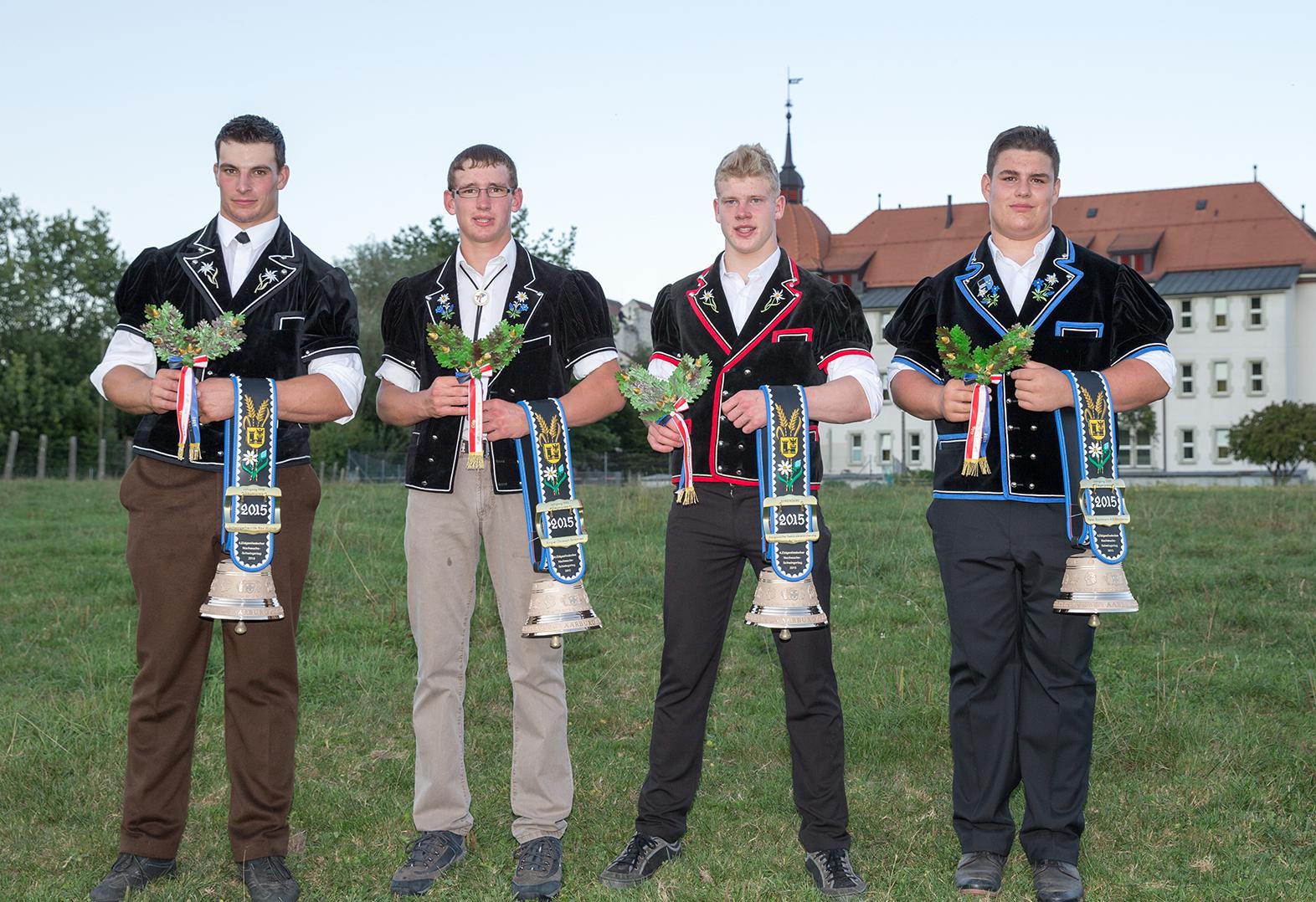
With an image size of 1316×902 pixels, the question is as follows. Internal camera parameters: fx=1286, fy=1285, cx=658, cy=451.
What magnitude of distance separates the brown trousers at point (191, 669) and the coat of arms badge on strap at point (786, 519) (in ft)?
6.22

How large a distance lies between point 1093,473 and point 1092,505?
157mm

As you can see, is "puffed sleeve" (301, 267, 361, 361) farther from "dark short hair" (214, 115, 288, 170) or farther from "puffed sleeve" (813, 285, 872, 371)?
"puffed sleeve" (813, 285, 872, 371)

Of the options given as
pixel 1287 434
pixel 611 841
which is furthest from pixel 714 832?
pixel 1287 434

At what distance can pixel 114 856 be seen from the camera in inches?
226

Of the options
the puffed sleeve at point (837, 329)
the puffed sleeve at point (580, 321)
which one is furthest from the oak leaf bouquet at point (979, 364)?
the puffed sleeve at point (580, 321)

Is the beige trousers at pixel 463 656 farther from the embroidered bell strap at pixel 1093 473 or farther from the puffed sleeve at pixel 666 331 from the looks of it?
the embroidered bell strap at pixel 1093 473

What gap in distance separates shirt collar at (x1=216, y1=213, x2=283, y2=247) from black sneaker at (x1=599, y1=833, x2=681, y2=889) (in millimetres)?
2997

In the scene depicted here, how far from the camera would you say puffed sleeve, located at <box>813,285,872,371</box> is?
5500 mm

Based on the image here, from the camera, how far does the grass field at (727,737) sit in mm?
5551

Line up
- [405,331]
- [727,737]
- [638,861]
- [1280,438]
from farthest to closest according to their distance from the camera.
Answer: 1. [1280,438]
2. [727,737]
3. [405,331]
4. [638,861]

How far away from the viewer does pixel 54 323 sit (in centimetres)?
6662

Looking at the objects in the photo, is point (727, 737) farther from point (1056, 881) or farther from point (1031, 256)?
point (1031, 256)

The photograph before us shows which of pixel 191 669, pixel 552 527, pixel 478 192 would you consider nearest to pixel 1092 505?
pixel 552 527

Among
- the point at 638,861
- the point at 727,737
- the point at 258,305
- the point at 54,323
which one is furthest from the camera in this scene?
the point at 54,323
